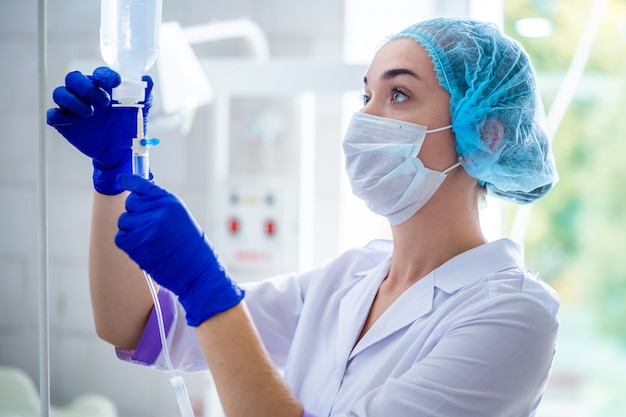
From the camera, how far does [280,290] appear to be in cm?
141

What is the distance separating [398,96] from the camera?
1.22m

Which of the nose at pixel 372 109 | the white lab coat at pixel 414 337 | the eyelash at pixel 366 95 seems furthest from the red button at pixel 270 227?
the nose at pixel 372 109

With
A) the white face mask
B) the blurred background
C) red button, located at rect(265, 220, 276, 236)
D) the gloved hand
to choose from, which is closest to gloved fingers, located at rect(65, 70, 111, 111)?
the gloved hand

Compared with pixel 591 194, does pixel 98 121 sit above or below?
above

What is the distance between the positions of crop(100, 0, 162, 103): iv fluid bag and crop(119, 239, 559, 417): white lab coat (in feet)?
1.65

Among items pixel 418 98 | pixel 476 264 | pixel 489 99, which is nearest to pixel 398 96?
pixel 418 98

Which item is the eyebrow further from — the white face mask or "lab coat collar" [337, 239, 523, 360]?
"lab coat collar" [337, 239, 523, 360]

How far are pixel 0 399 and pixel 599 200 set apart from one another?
2.95m

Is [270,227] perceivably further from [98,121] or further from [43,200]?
[43,200]

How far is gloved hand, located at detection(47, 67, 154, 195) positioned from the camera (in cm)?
105

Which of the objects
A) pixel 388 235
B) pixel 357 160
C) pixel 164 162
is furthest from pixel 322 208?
pixel 357 160

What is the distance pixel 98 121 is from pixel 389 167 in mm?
474

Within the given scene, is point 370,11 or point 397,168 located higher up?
point 370,11

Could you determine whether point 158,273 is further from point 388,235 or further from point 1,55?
point 1,55
